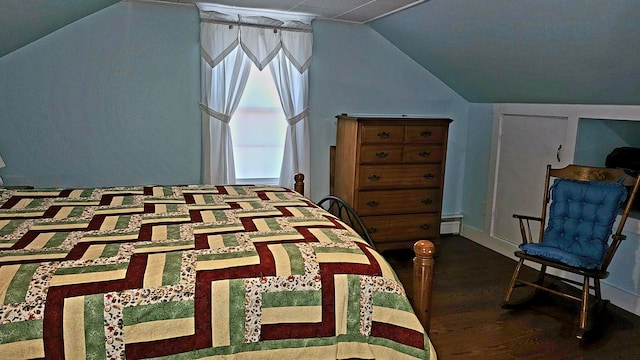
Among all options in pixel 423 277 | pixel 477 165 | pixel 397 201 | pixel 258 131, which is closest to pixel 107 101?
pixel 258 131

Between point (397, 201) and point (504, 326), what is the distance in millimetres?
1467

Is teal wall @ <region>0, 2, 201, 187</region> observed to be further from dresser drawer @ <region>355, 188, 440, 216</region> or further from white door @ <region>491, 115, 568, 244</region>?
white door @ <region>491, 115, 568, 244</region>

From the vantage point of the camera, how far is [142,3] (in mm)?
3740

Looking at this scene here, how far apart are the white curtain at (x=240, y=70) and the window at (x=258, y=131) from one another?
0.11 meters

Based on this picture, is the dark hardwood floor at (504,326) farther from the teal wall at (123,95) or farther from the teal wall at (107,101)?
the teal wall at (107,101)

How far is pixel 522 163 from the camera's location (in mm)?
4160

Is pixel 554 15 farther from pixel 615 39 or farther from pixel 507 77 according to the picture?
pixel 507 77

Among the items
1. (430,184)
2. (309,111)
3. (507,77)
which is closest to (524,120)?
(507,77)

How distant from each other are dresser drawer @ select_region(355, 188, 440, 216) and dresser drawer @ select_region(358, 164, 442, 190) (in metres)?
0.05

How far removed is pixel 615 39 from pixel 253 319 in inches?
97.7

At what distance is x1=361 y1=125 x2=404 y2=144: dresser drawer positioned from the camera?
392 centimetres

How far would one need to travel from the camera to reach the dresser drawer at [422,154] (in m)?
4.07

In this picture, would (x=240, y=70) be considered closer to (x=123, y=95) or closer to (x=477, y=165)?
(x=123, y=95)

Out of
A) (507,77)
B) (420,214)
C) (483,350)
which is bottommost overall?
(483,350)
